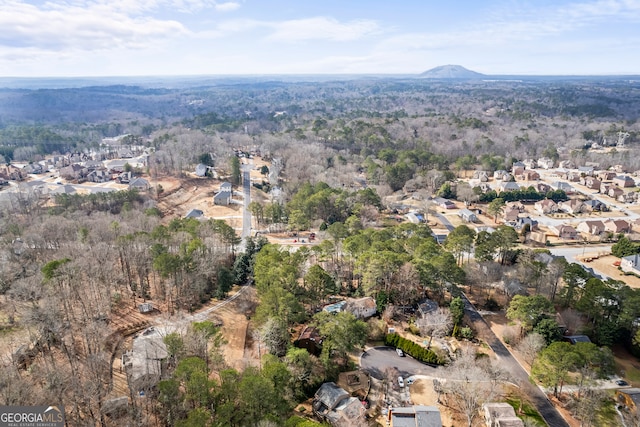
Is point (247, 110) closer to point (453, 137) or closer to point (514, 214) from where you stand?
point (453, 137)

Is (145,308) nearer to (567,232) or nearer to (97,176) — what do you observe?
(567,232)

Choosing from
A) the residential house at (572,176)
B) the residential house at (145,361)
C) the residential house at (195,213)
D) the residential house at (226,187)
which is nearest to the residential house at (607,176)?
the residential house at (572,176)

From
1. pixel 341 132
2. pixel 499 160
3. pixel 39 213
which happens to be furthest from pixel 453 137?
pixel 39 213

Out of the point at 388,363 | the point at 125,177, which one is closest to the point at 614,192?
the point at 388,363

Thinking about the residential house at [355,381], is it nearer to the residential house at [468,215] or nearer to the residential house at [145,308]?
the residential house at [145,308]

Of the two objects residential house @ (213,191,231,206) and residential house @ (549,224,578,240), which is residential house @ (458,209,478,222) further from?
residential house @ (213,191,231,206)

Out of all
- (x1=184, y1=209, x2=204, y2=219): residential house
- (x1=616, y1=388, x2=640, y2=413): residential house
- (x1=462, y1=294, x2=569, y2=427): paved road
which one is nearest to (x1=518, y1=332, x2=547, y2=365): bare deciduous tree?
(x1=462, y1=294, x2=569, y2=427): paved road
